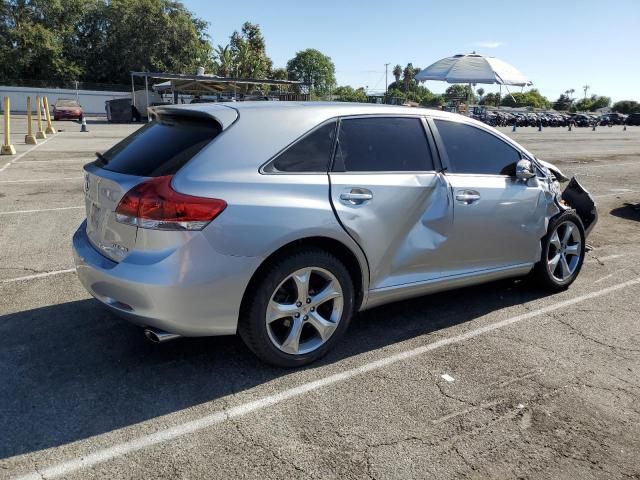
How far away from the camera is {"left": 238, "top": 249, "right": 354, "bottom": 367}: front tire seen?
333 cm

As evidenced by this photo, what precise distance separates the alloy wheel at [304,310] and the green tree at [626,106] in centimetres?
12342

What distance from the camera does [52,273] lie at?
528cm

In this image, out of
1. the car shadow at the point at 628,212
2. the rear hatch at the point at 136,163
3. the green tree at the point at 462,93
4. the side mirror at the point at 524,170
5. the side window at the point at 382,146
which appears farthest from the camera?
the green tree at the point at 462,93

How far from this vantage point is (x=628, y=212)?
31.3 ft

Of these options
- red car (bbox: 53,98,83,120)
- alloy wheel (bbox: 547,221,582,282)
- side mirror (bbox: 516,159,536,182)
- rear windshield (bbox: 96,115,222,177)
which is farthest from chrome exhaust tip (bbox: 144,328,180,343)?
red car (bbox: 53,98,83,120)

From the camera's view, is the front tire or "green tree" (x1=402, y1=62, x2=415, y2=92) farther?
"green tree" (x1=402, y1=62, x2=415, y2=92)

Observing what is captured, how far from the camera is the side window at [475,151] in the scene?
4.33 meters

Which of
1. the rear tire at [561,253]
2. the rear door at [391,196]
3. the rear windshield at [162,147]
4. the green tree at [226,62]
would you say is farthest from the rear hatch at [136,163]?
the green tree at [226,62]

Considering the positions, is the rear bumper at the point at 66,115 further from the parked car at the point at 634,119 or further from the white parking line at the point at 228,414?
the parked car at the point at 634,119

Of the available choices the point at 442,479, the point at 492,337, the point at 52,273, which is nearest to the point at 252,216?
the point at 442,479

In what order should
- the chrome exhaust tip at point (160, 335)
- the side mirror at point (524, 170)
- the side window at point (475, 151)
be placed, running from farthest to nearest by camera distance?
1. the side mirror at point (524, 170)
2. the side window at point (475, 151)
3. the chrome exhaust tip at point (160, 335)

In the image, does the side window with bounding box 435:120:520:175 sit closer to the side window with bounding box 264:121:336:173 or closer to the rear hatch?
the side window with bounding box 264:121:336:173

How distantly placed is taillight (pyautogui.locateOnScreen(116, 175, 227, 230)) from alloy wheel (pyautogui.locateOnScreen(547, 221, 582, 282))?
326 cm

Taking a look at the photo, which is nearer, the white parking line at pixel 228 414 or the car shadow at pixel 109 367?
the white parking line at pixel 228 414
